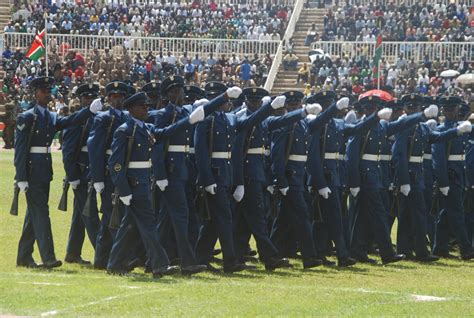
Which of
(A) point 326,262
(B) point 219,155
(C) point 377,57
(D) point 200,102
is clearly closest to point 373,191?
(A) point 326,262

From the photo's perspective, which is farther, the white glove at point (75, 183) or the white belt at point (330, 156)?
the white belt at point (330, 156)

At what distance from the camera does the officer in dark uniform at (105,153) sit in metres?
15.6

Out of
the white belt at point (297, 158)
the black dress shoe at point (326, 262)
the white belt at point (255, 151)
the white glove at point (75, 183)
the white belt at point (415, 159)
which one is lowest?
the black dress shoe at point (326, 262)

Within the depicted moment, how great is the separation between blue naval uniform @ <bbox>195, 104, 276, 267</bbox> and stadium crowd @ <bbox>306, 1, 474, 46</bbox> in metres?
34.7

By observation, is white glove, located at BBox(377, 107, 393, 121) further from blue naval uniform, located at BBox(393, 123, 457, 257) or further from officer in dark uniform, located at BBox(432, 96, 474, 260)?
officer in dark uniform, located at BBox(432, 96, 474, 260)

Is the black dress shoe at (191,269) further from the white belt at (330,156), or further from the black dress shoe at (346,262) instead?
the white belt at (330,156)

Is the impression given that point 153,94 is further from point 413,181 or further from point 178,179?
point 413,181

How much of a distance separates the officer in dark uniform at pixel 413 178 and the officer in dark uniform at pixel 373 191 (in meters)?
0.31

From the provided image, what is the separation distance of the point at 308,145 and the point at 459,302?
398cm

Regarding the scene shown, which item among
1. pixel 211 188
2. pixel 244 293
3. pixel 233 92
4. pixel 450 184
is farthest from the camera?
pixel 450 184

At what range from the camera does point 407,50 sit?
49.2 meters

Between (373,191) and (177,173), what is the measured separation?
3423 mm

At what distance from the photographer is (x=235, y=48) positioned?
5244 centimetres

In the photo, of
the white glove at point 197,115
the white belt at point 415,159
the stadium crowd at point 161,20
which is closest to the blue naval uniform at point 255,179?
the white glove at point 197,115
